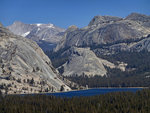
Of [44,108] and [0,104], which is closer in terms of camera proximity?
[44,108]

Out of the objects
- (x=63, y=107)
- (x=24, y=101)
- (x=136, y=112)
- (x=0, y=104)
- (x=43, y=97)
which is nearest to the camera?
(x=136, y=112)

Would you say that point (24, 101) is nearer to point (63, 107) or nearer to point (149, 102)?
point (63, 107)

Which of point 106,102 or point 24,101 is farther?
point 24,101

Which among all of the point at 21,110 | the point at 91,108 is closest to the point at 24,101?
the point at 21,110

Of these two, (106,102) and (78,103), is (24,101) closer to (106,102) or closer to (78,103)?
(78,103)

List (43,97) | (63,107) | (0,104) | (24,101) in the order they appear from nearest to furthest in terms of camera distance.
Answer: (63,107), (0,104), (24,101), (43,97)

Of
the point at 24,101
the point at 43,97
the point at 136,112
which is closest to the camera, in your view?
the point at 136,112

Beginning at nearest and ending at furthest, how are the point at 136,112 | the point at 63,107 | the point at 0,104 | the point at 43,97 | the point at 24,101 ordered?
the point at 136,112, the point at 63,107, the point at 0,104, the point at 24,101, the point at 43,97

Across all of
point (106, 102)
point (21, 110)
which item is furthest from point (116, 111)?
point (21, 110)
